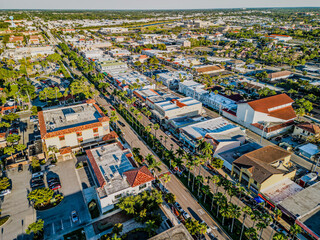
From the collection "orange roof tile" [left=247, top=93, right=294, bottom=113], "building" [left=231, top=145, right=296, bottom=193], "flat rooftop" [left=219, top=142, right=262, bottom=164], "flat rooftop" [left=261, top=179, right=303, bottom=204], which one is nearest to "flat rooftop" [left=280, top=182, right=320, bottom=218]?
"flat rooftop" [left=261, top=179, right=303, bottom=204]

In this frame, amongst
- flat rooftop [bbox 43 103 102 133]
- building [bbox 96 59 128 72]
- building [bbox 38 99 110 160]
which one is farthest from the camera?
building [bbox 96 59 128 72]

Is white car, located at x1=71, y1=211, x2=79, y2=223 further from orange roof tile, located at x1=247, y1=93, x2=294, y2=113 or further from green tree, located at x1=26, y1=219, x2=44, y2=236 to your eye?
orange roof tile, located at x1=247, y1=93, x2=294, y2=113

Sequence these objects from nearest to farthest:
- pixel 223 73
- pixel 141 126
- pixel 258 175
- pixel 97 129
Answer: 1. pixel 258 175
2. pixel 97 129
3. pixel 141 126
4. pixel 223 73

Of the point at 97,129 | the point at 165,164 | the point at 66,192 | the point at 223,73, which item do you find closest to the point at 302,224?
the point at 165,164

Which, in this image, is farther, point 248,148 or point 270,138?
point 270,138

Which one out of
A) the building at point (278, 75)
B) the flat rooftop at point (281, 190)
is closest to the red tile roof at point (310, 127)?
the flat rooftop at point (281, 190)

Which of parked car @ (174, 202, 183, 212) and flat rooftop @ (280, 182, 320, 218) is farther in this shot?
parked car @ (174, 202, 183, 212)

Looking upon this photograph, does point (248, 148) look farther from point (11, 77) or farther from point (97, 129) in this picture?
point (11, 77)
